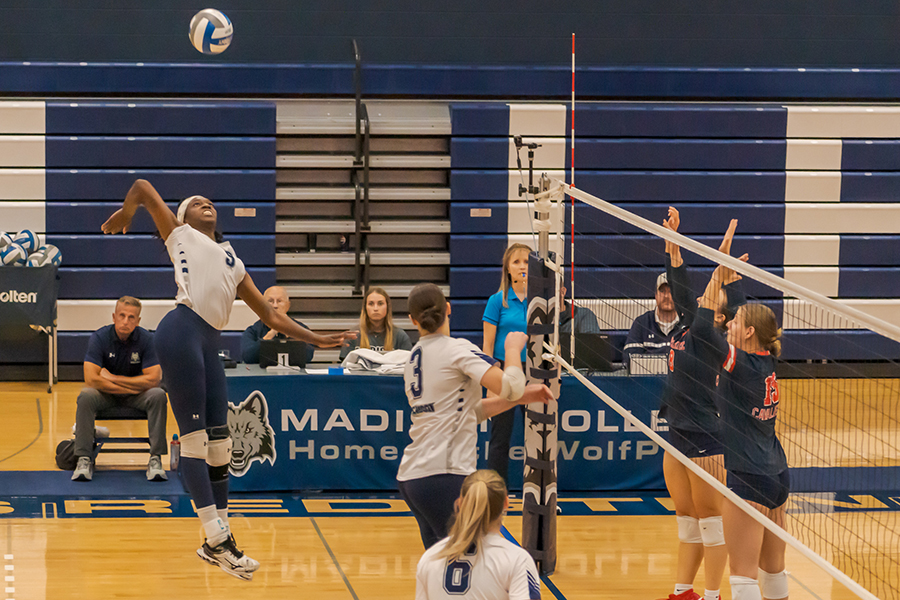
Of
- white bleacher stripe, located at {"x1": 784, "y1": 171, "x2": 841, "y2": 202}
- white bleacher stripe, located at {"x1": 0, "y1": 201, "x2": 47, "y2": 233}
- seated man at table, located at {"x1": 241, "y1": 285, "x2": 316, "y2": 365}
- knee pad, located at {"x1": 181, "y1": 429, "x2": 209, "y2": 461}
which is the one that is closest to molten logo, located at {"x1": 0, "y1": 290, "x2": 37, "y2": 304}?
white bleacher stripe, located at {"x1": 0, "y1": 201, "x2": 47, "y2": 233}

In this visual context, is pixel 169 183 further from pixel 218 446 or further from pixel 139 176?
pixel 218 446

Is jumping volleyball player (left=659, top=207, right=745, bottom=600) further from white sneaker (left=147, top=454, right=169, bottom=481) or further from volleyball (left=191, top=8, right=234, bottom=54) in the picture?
volleyball (left=191, top=8, right=234, bottom=54)

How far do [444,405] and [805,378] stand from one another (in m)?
7.99

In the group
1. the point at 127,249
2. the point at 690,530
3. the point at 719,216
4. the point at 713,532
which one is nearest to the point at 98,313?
the point at 127,249

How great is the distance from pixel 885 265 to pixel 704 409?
801cm

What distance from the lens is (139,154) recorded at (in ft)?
36.6

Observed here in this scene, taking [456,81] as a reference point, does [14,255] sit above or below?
below

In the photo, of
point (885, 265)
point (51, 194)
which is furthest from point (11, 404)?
point (885, 265)

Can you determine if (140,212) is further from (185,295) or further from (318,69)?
(185,295)

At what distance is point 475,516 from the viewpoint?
132 inches

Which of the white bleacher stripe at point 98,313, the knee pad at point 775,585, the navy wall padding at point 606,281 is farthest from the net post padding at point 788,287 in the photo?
the white bleacher stripe at point 98,313

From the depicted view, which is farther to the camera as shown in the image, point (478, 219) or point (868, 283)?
point (868, 283)

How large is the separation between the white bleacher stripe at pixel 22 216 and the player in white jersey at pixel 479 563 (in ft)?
29.9

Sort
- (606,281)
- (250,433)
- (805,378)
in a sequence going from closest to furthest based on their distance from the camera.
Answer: (250,433)
(606,281)
(805,378)
